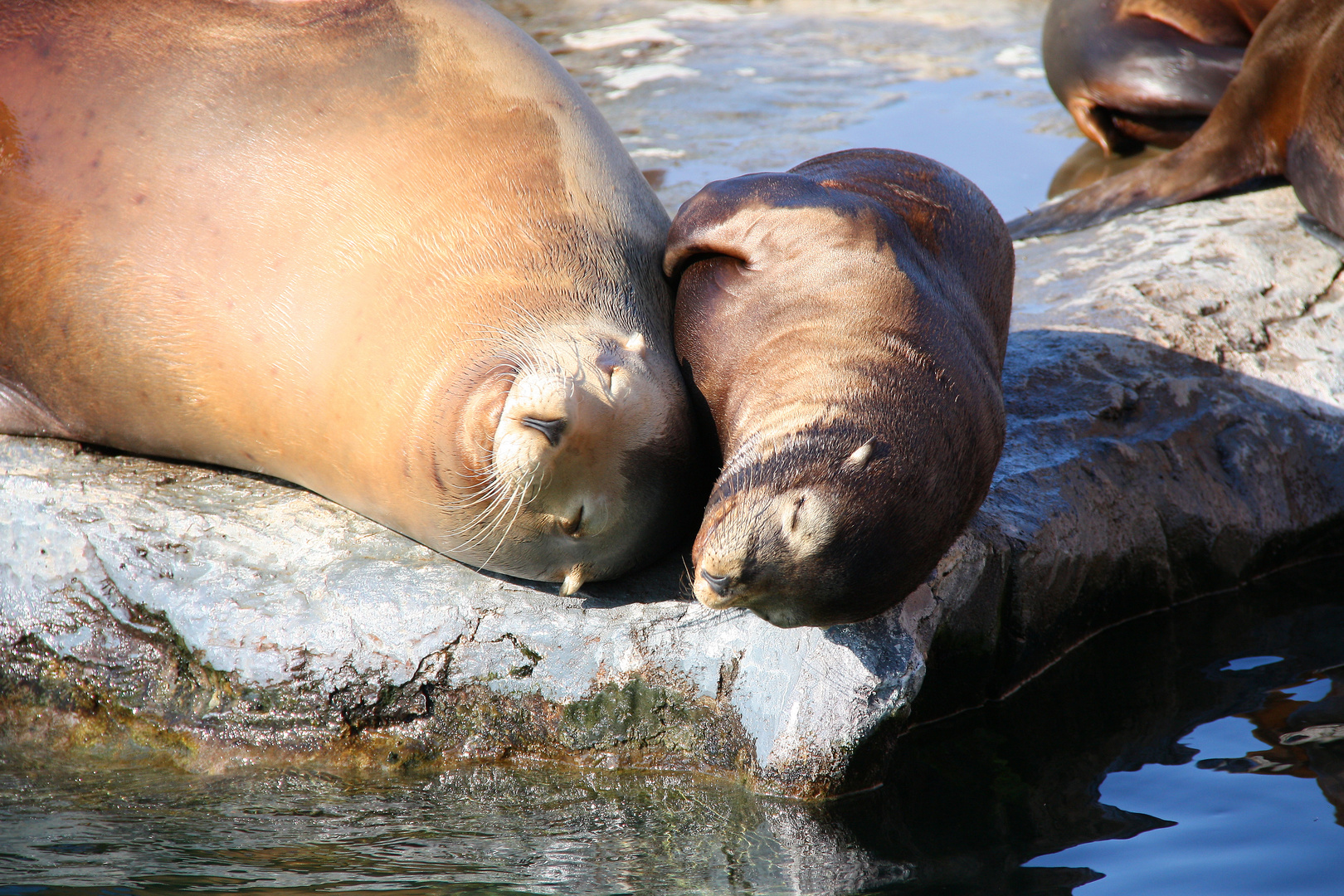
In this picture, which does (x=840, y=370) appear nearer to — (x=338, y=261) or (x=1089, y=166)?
(x=338, y=261)

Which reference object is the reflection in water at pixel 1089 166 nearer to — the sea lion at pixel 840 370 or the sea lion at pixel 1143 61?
the sea lion at pixel 1143 61

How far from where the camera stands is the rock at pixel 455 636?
330 cm

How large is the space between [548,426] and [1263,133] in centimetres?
462

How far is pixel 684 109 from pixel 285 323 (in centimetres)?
574

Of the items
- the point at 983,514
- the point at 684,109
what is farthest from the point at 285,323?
the point at 684,109

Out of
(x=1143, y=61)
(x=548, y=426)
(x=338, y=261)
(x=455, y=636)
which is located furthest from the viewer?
(x=1143, y=61)

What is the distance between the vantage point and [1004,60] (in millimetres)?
10555

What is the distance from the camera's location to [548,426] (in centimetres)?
291

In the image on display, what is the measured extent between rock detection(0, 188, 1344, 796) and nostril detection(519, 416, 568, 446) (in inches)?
28.4

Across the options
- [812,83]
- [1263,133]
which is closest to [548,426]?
[1263,133]

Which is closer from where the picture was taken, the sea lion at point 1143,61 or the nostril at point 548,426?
the nostril at point 548,426

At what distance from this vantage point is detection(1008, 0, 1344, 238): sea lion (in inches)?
227

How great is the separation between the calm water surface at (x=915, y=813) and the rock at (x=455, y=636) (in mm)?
115

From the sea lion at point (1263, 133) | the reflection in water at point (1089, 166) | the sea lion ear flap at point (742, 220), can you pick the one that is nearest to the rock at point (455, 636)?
the sea lion ear flap at point (742, 220)
